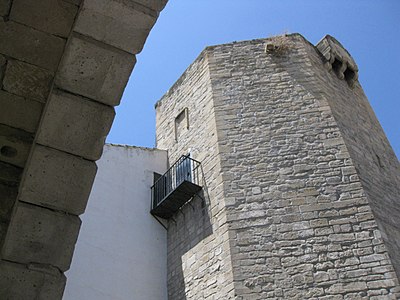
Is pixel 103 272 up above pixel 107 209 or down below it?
below

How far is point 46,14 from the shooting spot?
8.25ft

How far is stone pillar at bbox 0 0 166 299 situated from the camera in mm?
2512

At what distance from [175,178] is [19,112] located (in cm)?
749

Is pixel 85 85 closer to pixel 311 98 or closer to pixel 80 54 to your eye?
pixel 80 54

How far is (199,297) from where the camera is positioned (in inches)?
321

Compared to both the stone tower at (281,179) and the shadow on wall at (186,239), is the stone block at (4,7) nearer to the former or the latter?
the stone tower at (281,179)

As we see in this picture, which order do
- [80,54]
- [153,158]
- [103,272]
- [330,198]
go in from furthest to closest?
[153,158] < [103,272] < [330,198] < [80,54]

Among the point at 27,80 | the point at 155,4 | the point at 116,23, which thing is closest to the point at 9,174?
the point at 27,80

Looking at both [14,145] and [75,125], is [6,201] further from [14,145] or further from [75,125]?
[75,125]

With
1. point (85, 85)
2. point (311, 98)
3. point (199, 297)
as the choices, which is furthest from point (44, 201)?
point (311, 98)

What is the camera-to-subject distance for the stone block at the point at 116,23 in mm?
2498

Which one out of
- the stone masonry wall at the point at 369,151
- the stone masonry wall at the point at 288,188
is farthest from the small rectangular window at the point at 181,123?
the stone masonry wall at the point at 369,151

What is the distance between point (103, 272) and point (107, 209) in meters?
1.31

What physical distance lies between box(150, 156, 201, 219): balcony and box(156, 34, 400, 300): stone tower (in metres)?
0.16
